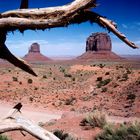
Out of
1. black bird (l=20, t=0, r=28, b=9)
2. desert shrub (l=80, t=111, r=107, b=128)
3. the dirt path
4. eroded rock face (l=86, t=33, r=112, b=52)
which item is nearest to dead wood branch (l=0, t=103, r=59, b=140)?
black bird (l=20, t=0, r=28, b=9)

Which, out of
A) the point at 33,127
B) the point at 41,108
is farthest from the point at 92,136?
the point at 41,108

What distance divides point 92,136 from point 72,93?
1997cm

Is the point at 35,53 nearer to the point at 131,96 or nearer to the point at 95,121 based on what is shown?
the point at 131,96

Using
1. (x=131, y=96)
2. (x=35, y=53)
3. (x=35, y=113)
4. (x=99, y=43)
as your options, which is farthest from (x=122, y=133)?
(x=35, y=53)

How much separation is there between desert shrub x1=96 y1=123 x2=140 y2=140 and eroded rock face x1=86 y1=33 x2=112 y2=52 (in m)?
143

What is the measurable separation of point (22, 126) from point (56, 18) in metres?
1.57

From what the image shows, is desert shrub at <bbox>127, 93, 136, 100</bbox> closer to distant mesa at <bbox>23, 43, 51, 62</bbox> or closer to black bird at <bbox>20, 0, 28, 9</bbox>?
black bird at <bbox>20, 0, 28, 9</bbox>

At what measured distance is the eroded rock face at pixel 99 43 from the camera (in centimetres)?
15338

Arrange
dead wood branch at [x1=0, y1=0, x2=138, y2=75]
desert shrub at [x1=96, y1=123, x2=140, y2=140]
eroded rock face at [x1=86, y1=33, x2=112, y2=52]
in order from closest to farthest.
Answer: dead wood branch at [x1=0, y1=0, x2=138, y2=75] < desert shrub at [x1=96, y1=123, x2=140, y2=140] < eroded rock face at [x1=86, y1=33, x2=112, y2=52]

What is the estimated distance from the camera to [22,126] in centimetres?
430

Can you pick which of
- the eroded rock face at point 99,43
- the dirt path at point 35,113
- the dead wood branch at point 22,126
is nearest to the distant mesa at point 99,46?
the eroded rock face at point 99,43

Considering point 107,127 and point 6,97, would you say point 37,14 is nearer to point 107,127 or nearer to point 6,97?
point 107,127

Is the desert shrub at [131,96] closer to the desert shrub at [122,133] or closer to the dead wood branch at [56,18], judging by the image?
the desert shrub at [122,133]

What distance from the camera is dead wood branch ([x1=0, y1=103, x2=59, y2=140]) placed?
421 centimetres
